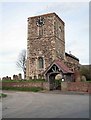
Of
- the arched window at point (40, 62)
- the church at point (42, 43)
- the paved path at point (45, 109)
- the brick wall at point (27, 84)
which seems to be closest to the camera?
the paved path at point (45, 109)

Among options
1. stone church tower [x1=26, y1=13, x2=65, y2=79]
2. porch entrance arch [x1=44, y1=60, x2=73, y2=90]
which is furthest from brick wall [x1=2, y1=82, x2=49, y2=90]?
stone church tower [x1=26, y1=13, x2=65, y2=79]

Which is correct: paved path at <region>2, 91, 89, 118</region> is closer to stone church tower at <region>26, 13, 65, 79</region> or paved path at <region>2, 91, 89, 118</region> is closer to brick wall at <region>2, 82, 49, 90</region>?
brick wall at <region>2, 82, 49, 90</region>

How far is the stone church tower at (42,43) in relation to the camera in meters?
48.8

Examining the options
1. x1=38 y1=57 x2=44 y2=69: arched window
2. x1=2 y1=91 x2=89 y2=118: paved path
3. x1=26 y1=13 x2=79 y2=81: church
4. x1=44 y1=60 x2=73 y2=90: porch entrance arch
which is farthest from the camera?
x1=38 y1=57 x2=44 y2=69: arched window

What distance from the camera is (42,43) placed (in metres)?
49.8

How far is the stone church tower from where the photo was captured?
160ft

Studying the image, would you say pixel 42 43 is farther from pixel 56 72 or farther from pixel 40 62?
pixel 56 72

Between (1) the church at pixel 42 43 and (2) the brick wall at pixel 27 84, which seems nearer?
(2) the brick wall at pixel 27 84

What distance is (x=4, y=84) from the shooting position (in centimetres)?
4150

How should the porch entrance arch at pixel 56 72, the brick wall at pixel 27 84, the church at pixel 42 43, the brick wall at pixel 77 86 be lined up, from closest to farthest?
the brick wall at pixel 77 86 → the brick wall at pixel 27 84 → the porch entrance arch at pixel 56 72 → the church at pixel 42 43

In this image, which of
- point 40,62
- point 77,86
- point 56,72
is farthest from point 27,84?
point 40,62

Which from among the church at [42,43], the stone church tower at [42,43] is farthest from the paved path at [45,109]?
the stone church tower at [42,43]

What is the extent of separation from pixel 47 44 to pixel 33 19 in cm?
659

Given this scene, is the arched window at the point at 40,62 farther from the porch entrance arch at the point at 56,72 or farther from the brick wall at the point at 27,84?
the brick wall at the point at 27,84
